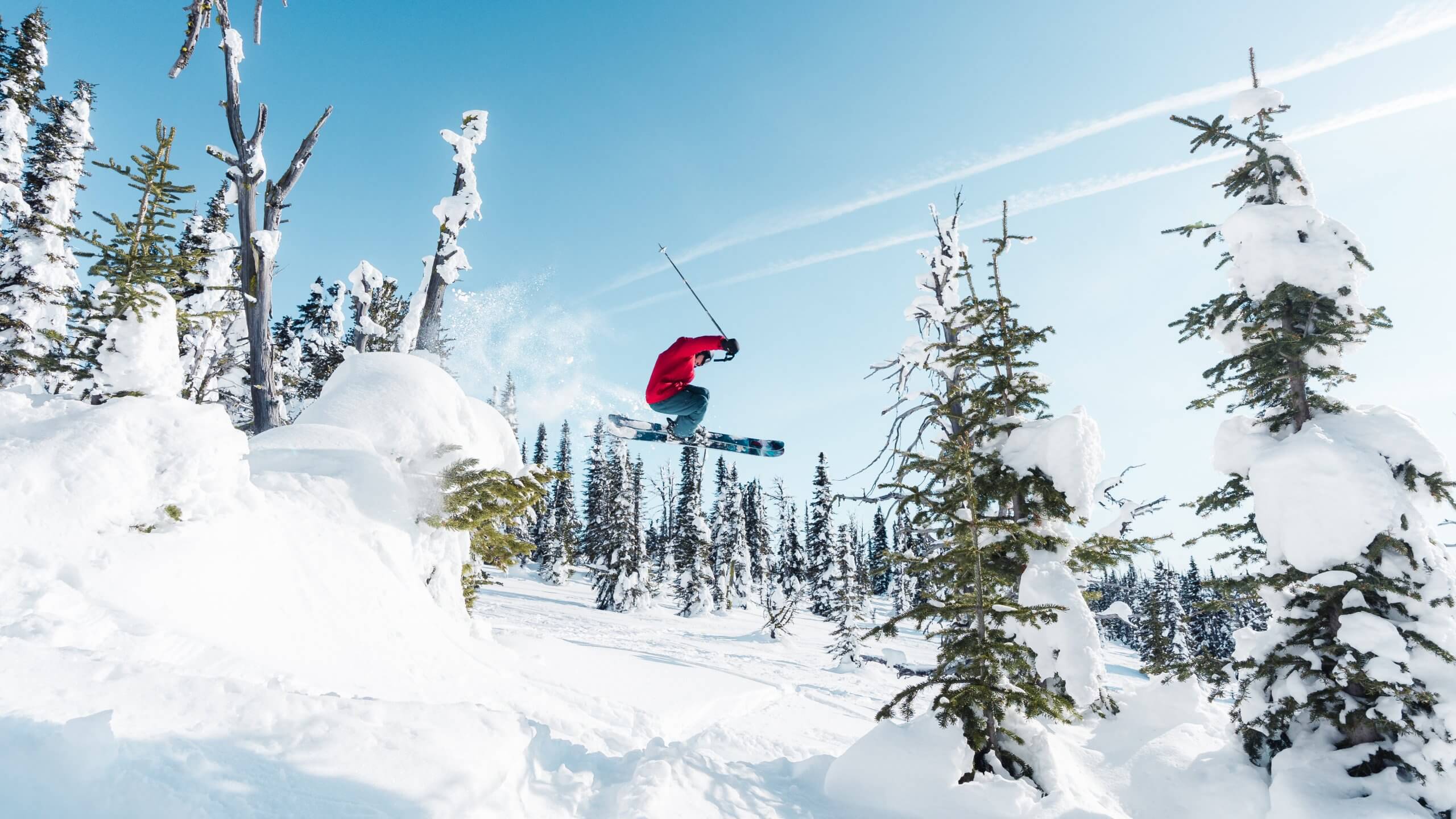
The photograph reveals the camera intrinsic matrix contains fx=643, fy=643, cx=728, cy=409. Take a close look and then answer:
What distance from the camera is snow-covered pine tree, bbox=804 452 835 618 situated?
151ft

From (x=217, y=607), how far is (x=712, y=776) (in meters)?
4.32

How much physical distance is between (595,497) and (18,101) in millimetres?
38578

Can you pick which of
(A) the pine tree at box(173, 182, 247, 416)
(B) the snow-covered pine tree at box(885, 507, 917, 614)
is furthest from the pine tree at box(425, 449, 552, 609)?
(A) the pine tree at box(173, 182, 247, 416)

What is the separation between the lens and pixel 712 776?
538 centimetres

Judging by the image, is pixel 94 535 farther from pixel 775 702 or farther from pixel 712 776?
pixel 775 702

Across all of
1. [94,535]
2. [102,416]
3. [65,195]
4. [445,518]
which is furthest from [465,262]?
[65,195]

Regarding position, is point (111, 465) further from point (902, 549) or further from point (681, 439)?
point (902, 549)

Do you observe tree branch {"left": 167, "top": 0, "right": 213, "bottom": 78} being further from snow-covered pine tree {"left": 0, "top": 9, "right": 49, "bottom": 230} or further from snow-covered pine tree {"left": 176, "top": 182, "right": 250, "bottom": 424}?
snow-covered pine tree {"left": 0, "top": 9, "right": 49, "bottom": 230}

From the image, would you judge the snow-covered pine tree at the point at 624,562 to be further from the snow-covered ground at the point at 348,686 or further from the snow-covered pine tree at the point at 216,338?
the snow-covered ground at the point at 348,686

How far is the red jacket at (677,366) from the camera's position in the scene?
990 cm

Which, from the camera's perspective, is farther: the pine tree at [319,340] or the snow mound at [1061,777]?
the pine tree at [319,340]

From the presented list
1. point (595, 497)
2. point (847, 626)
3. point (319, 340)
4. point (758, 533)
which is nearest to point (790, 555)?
point (758, 533)

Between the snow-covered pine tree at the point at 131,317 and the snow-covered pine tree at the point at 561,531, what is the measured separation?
1133 inches

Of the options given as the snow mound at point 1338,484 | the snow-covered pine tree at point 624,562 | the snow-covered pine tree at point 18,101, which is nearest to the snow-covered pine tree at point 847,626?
the snow mound at point 1338,484
